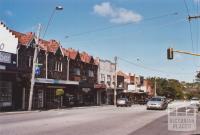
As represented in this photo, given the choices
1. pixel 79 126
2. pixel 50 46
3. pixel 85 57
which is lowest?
pixel 79 126

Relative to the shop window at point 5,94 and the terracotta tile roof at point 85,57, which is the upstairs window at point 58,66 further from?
the shop window at point 5,94

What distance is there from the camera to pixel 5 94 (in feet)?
128

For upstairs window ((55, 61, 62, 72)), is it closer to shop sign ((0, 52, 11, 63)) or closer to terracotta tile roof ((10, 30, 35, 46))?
terracotta tile roof ((10, 30, 35, 46))

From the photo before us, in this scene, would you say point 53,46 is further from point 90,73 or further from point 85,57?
point 90,73

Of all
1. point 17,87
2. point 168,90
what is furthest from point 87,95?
Answer: point 168,90

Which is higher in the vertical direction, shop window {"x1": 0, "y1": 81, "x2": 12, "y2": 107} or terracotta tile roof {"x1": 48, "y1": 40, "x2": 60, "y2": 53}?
terracotta tile roof {"x1": 48, "y1": 40, "x2": 60, "y2": 53}

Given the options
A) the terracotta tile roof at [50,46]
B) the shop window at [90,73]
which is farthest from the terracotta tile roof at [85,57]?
the shop window at [90,73]

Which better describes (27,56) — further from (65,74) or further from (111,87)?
(111,87)

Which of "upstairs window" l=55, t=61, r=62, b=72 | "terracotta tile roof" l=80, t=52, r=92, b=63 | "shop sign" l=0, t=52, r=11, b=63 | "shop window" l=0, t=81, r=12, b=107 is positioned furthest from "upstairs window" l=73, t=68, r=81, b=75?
"shop sign" l=0, t=52, r=11, b=63

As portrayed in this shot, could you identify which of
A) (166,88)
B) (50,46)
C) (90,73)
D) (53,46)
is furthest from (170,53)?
(166,88)

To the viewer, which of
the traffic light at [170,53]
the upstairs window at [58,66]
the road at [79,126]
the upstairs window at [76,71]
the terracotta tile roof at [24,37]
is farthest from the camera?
the upstairs window at [76,71]

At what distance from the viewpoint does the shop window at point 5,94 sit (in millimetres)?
38344

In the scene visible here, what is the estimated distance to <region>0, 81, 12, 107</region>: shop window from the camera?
38.3 m

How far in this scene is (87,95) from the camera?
62.8m
